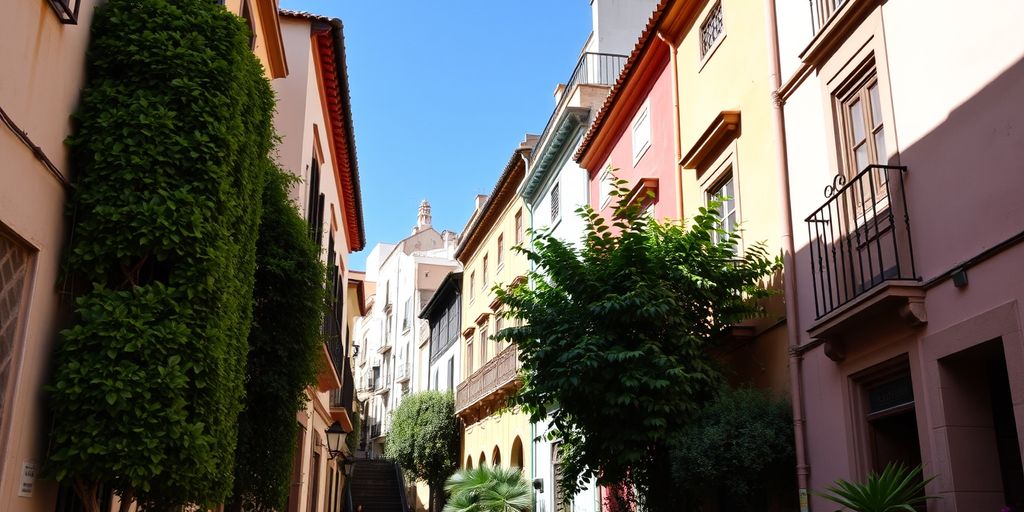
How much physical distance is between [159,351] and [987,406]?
596 centimetres

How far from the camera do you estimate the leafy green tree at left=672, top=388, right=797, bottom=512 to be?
893cm

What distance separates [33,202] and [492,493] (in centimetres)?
1716

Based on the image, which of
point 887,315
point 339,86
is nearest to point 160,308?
point 887,315

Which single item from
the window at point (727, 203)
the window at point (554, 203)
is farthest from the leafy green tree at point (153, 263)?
the window at point (554, 203)

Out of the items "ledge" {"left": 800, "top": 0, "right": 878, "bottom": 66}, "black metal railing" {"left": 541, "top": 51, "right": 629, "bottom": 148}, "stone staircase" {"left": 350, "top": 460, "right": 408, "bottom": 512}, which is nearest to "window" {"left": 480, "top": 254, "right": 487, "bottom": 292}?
"black metal railing" {"left": 541, "top": 51, "right": 629, "bottom": 148}

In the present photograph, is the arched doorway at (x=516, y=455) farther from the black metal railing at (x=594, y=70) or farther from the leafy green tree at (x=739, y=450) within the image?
the leafy green tree at (x=739, y=450)

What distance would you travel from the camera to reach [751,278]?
10234 millimetres

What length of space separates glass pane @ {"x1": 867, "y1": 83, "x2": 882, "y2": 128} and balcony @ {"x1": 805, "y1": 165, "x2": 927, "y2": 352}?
1.67 feet

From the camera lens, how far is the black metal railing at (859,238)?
7.82m

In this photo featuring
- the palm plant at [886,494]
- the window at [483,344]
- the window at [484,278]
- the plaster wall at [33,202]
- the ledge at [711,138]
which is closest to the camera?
the plaster wall at [33,202]

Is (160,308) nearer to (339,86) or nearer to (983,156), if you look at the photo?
(983,156)

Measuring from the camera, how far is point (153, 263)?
6.16 m

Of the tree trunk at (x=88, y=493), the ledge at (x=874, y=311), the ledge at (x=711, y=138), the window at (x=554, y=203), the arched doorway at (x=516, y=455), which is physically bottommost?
the tree trunk at (x=88, y=493)

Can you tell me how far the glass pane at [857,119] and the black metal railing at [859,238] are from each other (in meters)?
0.43
